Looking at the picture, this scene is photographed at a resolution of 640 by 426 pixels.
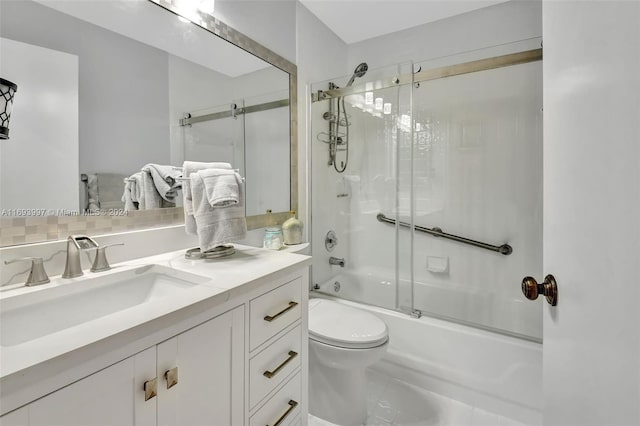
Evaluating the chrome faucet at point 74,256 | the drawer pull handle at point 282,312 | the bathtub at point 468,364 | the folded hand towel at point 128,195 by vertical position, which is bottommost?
the bathtub at point 468,364

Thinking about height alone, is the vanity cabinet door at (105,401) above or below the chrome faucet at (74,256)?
below

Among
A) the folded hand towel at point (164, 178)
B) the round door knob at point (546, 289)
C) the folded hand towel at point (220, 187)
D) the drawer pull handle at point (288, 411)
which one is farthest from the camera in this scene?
the folded hand towel at point (164, 178)

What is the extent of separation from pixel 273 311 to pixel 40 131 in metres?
0.89

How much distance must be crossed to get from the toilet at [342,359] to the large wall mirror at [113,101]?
2.33ft

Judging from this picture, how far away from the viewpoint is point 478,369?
1.65 metres

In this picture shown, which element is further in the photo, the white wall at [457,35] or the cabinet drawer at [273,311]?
the white wall at [457,35]

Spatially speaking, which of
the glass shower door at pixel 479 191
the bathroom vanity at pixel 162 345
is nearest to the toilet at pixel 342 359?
the bathroom vanity at pixel 162 345

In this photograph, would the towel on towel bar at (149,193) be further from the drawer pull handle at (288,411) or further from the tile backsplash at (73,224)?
the drawer pull handle at (288,411)

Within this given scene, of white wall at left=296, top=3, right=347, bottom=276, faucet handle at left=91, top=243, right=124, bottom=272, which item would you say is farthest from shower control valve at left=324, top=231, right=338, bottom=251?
faucet handle at left=91, top=243, right=124, bottom=272

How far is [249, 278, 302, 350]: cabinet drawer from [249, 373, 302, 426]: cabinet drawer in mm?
221

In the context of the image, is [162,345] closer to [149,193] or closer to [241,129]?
[149,193]

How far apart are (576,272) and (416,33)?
2.41 meters

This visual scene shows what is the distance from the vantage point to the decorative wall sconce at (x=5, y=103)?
0.82 meters

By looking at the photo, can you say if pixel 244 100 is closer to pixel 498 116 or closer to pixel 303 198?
pixel 303 198
